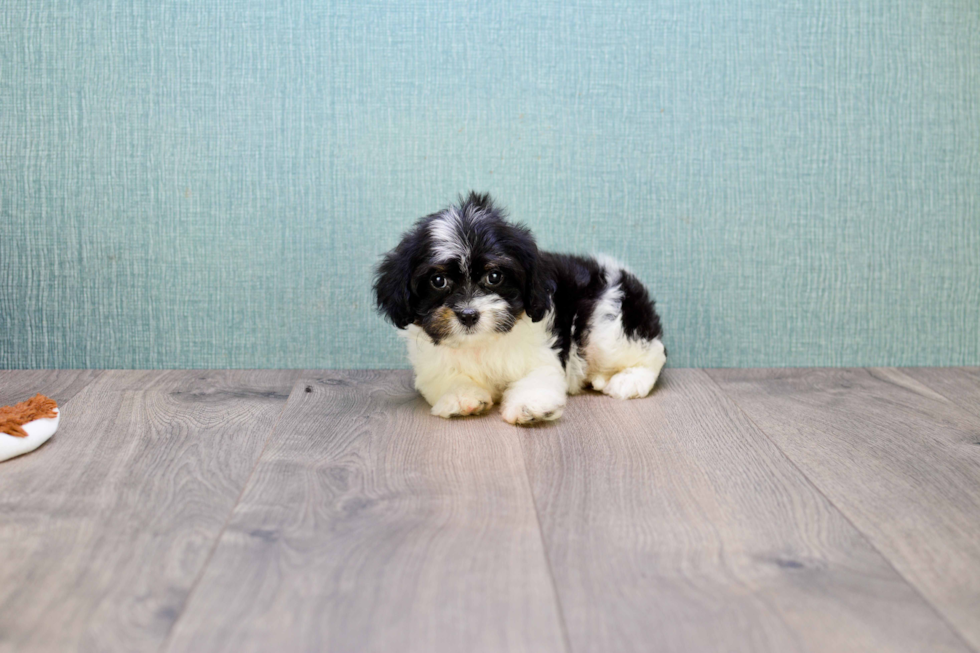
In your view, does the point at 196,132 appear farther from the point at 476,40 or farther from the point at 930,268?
the point at 930,268

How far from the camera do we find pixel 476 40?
258 centimetres

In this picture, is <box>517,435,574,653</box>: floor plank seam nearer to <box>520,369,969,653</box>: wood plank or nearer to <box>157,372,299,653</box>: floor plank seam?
<box>520,369,969,653</box>: wood plank

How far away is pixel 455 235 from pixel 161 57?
1.25 metres

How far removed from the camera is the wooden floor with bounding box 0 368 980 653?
3.83ft

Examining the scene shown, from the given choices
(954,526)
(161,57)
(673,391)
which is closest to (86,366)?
(161,57)

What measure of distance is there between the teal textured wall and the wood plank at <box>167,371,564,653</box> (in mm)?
873

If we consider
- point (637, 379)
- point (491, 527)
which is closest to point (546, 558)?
point (491, 527)

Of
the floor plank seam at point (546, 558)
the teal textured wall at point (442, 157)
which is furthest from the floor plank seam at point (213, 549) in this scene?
the teal textured wall at point (442, 157)

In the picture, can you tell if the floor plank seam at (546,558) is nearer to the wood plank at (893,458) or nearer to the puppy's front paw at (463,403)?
the puppy's front paw at (463,403)

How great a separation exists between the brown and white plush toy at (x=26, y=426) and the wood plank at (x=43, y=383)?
37cm

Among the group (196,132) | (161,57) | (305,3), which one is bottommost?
(196,132)

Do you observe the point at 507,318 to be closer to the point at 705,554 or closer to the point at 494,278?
the point at 494,278

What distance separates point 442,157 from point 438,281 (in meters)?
0.73

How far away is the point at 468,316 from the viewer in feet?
6.62
